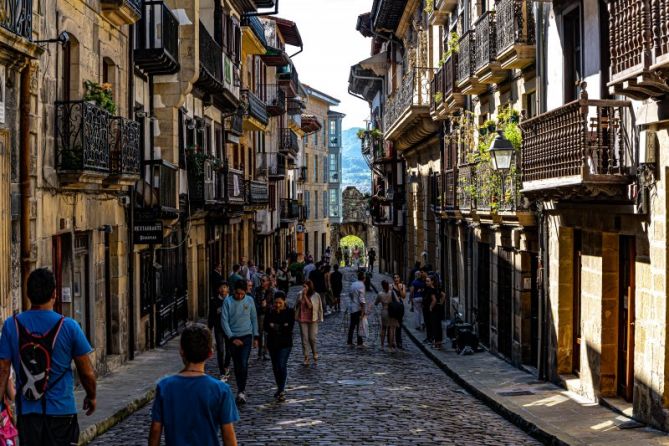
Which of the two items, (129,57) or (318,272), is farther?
Answer: (318,272)

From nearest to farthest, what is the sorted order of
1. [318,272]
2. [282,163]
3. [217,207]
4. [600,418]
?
1. [600,418]
2. [217,207]
3. [318,272]
4. [282,163]

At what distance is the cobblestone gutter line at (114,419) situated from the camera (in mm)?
11991

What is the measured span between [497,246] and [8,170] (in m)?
11.8

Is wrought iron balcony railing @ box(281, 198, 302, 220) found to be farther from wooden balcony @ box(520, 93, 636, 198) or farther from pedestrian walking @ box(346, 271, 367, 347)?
wooden balcony @ box(520, 93, 636, 198)

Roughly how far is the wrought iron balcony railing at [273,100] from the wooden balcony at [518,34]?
94.9ft

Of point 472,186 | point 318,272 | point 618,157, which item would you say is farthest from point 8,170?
point 318,272

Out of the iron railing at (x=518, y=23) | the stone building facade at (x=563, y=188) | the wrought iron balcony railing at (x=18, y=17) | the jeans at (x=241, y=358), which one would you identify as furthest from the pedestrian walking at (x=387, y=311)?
the wrought iron balcony railing at (x=18, y=17)

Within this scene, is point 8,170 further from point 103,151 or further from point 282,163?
point 282,163

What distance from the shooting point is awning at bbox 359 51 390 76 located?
51.2 m

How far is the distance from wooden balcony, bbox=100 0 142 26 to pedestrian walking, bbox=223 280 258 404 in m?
5.19

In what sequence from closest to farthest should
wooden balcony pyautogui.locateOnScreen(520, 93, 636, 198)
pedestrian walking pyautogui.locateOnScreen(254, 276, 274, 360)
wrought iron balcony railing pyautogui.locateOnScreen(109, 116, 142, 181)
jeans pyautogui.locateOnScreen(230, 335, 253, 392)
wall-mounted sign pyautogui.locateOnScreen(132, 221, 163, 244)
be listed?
wooden balcony pyautogui.locateOnScreen(520, 93, 636, 198)
jeans pyautogui.locateOnScreen(230, 335, 253, 392)
wrought iron balcony railing pyautogui.locateOnScreen(109, 116, 142, 181)
wall-mounted sign pyautogui.locateOnScreen(132, 221, 163, 244)
pedestrian walking pyautogui.locateOnScreen(254, 276, 274, 360)

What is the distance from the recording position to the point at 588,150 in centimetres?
1363

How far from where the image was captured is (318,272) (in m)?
32.5

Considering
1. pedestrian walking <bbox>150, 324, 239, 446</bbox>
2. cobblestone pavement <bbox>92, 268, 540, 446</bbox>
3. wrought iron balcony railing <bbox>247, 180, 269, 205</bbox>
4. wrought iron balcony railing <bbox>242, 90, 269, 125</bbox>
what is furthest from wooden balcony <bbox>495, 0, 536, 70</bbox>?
wrought iron balcony railing <bbox>247, 180, 269, 205</bbox>
